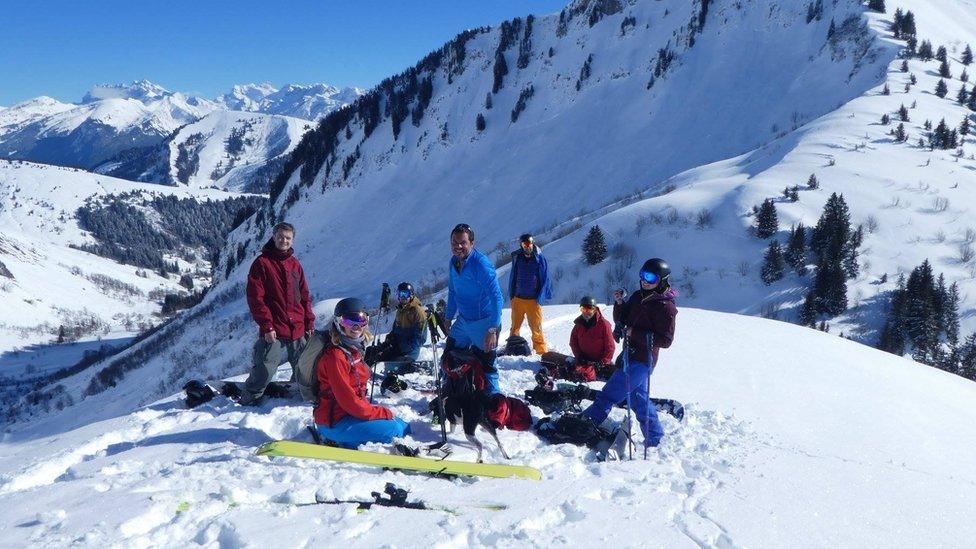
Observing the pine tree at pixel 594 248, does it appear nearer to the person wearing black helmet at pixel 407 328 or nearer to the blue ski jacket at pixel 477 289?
the person wearing black helmet at pixel 407 328

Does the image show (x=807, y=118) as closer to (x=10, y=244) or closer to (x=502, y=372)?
(x=502, y=372)

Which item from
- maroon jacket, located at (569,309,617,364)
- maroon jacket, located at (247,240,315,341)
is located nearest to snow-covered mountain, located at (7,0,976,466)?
maroon jacket, located at (569,309,617,364)

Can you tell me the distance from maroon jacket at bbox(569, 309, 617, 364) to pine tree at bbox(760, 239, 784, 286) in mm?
15582

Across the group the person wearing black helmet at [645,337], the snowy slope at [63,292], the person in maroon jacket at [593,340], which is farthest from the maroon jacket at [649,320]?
the snowy slope at [63,292]

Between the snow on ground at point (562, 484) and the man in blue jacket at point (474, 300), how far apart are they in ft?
3.52

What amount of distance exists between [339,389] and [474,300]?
1.94m

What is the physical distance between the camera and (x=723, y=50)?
176 ft

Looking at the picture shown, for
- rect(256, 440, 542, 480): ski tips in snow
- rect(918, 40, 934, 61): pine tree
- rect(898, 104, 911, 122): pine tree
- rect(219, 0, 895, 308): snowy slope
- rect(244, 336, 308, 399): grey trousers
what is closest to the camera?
rect(256, 440, 542, 480): ski tips in snow

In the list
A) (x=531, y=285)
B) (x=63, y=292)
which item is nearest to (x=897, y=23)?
(x=531, y=285)

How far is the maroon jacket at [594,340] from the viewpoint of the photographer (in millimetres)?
8695

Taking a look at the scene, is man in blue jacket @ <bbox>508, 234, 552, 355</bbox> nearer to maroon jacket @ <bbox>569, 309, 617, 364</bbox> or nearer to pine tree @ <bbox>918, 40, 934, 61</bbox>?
maroon jacket @ <bbox>569, 309, 617, 364</bbox>

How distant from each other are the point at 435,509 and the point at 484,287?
2.84 meters

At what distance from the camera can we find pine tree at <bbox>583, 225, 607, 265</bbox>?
2397 cm

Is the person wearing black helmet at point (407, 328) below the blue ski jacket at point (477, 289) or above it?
below
